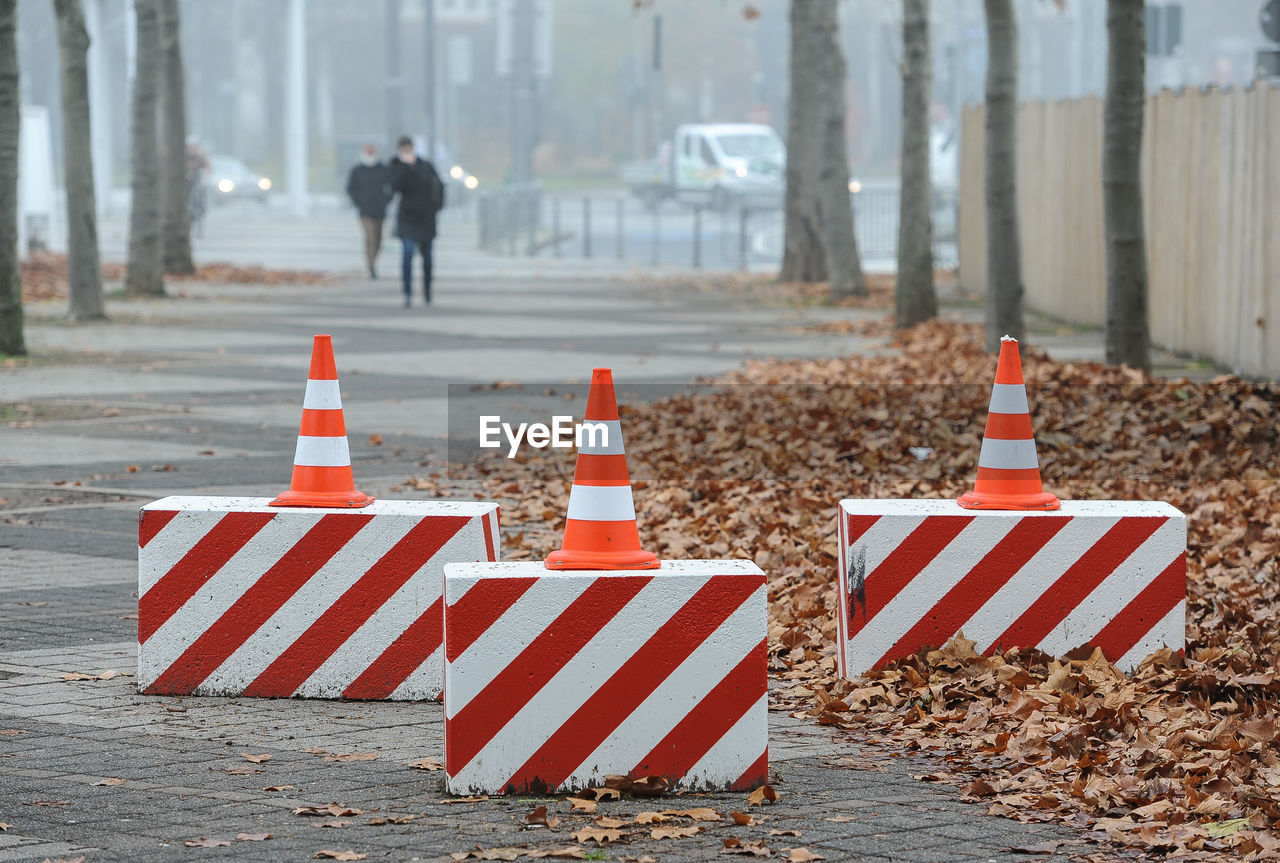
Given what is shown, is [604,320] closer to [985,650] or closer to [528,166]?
[985,650]

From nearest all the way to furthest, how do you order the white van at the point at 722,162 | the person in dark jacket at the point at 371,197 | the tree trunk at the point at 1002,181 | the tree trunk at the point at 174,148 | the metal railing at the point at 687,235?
the tree trunk at the point at 1002,181
the tree trunk at the point at 174,148
the person in dark jacket at the point at 371,197
the metal railing at the point at 687,235
the white van at the point at 722,162

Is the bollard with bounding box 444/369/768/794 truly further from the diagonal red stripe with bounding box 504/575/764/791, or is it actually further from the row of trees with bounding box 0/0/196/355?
the row of trees with bounding box 0/0/196/355

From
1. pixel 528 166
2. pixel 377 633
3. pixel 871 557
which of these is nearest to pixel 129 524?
pixel 377 633

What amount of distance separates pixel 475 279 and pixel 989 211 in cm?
1400

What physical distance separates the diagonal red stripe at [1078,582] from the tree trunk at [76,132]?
13.9 metres

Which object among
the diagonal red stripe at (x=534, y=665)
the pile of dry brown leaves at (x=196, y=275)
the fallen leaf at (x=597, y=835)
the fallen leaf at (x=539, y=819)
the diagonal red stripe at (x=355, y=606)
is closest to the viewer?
the fallen leaf at (x=597, y=835)

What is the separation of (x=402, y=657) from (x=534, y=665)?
117 centimetres

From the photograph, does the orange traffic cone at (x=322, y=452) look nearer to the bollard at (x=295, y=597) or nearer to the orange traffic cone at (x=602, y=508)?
the bollard at (x=295, y=597)

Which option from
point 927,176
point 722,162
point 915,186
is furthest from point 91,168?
point 722,162

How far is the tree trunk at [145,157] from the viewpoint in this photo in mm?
22312

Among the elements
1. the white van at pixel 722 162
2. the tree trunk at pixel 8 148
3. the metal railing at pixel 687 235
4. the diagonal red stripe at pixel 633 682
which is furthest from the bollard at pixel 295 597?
the white van at pixel 722 162

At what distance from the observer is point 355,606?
587 cm

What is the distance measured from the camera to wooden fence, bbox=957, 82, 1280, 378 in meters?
14.0

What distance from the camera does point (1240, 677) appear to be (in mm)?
5715
